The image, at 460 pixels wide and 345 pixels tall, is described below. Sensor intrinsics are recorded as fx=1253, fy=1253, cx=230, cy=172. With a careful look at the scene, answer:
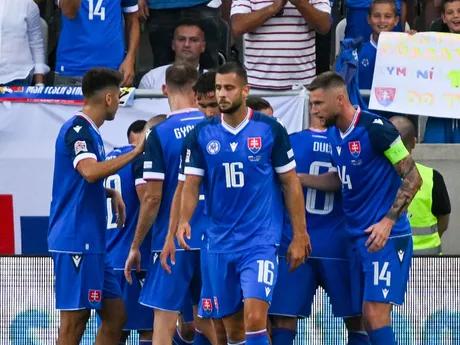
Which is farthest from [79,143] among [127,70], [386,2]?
[386,2]

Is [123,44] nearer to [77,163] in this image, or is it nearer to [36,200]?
[36,200]

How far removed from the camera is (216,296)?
8484 millimetres

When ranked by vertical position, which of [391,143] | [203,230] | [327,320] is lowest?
[327,320]

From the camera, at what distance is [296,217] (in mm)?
8500

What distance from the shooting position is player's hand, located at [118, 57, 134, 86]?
11844 mm

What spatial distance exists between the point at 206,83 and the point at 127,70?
9.13 ft

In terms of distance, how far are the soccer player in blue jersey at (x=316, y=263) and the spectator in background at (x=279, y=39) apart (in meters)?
2.49

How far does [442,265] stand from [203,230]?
2059mm

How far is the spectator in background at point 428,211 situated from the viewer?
1055 centimetres

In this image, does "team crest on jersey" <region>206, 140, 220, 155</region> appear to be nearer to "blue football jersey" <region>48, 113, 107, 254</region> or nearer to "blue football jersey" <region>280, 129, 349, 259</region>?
"blue football jersey" <region>48, 113, 107, 254</region>

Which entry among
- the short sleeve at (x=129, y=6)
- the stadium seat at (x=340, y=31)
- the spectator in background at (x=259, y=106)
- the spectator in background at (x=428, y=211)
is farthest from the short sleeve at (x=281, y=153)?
the stadium seat at (x=340, y=31)

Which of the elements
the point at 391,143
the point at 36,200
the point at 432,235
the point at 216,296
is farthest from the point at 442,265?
the point at 36,200

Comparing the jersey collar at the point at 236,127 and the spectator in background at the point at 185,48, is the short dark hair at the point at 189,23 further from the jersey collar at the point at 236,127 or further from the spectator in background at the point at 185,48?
the jersey collar at the point at 236,127

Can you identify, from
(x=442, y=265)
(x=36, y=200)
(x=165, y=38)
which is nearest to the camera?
(x=442, y=265)
